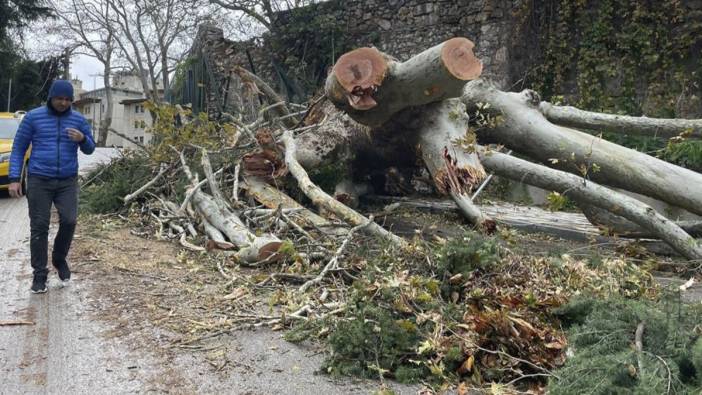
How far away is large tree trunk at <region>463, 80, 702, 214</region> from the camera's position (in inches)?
221

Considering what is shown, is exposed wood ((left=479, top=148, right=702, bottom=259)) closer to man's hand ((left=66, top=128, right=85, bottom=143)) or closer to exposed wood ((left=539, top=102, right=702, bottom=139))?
exposed wood ((left=539, top=102, right=702, bottom=139))

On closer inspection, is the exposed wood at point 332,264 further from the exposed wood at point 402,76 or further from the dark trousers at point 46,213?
the dark trousers at point 46,213

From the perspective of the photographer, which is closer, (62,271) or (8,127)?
(62,271)

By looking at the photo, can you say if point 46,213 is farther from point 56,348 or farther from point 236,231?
point 236,231

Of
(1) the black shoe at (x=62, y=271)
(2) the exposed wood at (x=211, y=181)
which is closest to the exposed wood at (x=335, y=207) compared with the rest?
(2) the exposed wood at (x=211, y=181)

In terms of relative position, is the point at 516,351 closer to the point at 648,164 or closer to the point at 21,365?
the point at 21,365

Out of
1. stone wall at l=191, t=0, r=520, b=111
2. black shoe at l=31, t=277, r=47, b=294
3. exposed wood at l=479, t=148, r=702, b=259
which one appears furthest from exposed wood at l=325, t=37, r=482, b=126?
stone wall at l=191, t=0, r=520, b=111

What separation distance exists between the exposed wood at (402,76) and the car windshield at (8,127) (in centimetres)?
682

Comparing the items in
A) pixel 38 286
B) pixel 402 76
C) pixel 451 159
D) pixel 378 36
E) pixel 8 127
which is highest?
pixel 378 36

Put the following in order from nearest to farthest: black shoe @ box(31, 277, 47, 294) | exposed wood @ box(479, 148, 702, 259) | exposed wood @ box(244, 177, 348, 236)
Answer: black shoe @ box(31, 277, 47, 294), exposed wood @ box(479, 148, 702, 259), exposed wood @ box(244, 177, 348, 236)

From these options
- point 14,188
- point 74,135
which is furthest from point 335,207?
point 14,188

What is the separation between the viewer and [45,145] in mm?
4387

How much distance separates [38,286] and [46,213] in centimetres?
51

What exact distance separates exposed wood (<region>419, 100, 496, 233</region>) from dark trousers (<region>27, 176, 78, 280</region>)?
3.13 m
